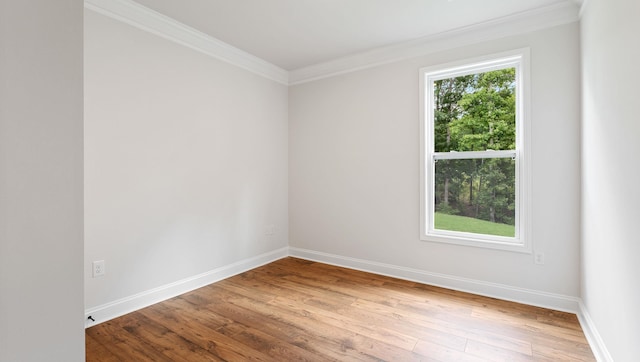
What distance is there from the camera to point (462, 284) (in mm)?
3102

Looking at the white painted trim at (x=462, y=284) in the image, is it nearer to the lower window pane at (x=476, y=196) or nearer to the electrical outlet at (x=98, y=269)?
the lower window pane at (x=476, y=196)

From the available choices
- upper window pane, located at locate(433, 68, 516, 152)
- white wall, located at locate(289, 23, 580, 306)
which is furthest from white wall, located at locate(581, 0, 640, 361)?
upper window pane, located at locate(433, 68, 516, 152)

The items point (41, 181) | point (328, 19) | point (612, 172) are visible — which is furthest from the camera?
point (328, 19)

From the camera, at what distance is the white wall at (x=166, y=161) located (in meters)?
2.45

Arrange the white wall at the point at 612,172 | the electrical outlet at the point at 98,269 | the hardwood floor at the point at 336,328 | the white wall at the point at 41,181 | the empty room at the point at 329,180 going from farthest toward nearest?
the electrical outlet at the point at 98,269, the hardwood floor at the point at 336,328, the white wall at the point at 612,172, the empty room at the point at 329,180, the white wall at the point at 41,181

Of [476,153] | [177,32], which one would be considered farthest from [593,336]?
[177,32]

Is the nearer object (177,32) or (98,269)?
(98,269)

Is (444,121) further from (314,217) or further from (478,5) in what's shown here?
(314,217)

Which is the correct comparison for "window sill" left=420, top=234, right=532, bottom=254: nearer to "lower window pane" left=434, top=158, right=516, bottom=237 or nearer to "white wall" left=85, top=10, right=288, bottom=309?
"lower window pane" left=434, top=158, right=516, bottom=237

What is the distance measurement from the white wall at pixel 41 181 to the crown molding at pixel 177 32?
2.16 meters

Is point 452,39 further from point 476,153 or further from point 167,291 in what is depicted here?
point 167,291

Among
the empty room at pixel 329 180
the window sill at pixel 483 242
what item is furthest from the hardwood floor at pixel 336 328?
the window sill at pixel 483 242

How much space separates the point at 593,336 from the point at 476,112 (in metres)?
2.08

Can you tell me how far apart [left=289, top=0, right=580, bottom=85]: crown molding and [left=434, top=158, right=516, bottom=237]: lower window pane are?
1.21m
